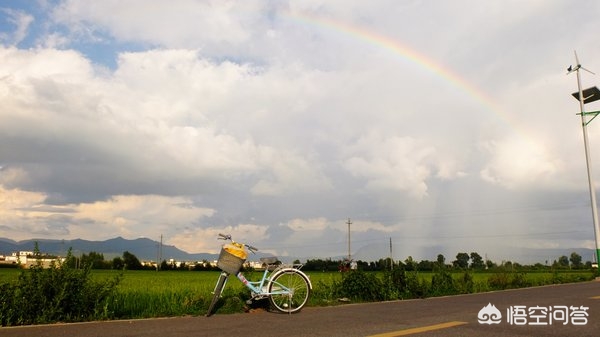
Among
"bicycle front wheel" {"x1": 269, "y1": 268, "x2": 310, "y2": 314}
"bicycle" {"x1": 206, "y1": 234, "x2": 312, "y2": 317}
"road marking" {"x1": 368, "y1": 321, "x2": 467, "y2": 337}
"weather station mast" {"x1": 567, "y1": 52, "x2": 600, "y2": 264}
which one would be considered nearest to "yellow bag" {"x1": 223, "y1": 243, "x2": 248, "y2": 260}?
"bicycle" {"x1": 206, "y1": 234, "x2": 312, "y2": 317}

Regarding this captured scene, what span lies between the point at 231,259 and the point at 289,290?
1.33 metres

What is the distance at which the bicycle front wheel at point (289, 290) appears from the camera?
9.36 m

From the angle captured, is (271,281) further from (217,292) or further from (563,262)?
(563,262)

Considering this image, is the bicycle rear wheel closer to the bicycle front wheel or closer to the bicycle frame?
the bicycle frame

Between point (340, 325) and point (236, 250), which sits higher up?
point (236, 250)

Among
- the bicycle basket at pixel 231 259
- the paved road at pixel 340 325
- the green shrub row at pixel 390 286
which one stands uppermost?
the bicycle basket at pixel 231 259

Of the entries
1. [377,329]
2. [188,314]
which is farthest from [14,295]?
[377,329]

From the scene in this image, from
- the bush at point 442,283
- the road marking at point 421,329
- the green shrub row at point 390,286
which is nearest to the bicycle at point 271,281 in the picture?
the green shrub row at point 390,286

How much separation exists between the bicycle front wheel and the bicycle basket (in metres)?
0.77

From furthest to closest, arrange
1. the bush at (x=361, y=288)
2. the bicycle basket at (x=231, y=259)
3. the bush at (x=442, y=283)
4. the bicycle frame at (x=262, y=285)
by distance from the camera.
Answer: the bush at (x=442, y=283), the bush at (x=361, y=288), the bicycle frame at (x=262, y=285), the bicycle basket at (x=231, y=259)

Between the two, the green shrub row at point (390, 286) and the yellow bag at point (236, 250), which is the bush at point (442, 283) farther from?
the yellow bag at point (236, 250)

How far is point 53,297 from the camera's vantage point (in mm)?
8016

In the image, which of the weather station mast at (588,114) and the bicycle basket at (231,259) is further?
the weather station mast at (588,114)

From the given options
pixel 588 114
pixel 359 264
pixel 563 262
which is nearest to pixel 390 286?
pixel 359 264
